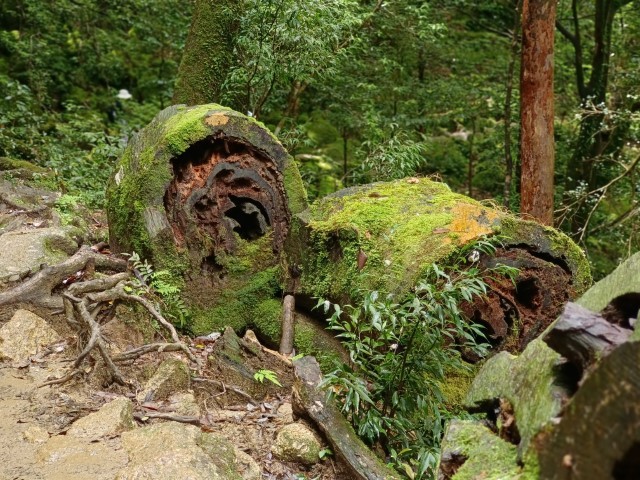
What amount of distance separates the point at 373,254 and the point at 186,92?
453 centimetres

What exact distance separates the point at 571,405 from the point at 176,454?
2339mm

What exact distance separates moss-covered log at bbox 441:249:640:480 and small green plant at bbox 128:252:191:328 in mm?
3239

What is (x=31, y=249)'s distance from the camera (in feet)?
17.5

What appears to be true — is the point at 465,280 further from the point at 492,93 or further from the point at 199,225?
the point at 492,93

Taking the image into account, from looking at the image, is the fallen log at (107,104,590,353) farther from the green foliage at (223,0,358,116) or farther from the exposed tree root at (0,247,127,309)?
the green foliage at (223,0,358,116)

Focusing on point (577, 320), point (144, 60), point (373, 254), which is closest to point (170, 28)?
point (144, 60)

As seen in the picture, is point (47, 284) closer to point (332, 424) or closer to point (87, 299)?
point (87, 299)

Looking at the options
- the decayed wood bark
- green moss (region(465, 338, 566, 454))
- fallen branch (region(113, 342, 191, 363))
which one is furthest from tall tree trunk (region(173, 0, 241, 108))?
the decayed wood bark

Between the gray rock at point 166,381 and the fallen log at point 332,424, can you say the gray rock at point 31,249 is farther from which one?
the fallen log at point 332,424

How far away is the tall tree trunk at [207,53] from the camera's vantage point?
25.4ft

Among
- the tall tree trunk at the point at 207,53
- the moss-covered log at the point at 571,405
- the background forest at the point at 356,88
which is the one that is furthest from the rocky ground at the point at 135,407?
the background forest at the point at 356,88

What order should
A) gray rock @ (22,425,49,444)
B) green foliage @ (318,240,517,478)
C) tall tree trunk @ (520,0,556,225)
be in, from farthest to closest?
tall tree trunk @ (520,0,556,225) → green foliage @ (318,240,517,478) → gray rock @ (22,425,49,444)

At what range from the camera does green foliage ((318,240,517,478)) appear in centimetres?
346


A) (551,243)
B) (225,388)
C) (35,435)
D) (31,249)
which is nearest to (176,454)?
(35,435)
